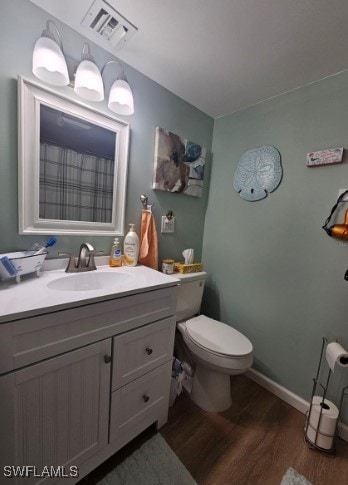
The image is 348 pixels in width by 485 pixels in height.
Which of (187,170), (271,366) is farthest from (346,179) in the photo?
(271,366)

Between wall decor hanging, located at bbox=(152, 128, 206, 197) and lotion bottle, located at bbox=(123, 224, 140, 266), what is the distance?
0.41 meters

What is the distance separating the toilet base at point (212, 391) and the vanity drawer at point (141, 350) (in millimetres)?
374

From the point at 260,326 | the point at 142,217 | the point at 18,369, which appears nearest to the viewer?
the point at 18,369

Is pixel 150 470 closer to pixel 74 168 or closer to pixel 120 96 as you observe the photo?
pixel 74 168

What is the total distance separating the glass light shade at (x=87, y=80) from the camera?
39.5 inches

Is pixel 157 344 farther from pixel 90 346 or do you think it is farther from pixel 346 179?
pixel 346 179

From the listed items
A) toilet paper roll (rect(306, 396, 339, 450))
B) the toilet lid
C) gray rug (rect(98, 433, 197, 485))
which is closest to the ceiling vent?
the toilet lid

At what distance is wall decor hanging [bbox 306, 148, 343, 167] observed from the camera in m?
1.18

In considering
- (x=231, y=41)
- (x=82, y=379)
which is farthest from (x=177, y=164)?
(x=82, y=379)

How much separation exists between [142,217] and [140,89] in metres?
0.83

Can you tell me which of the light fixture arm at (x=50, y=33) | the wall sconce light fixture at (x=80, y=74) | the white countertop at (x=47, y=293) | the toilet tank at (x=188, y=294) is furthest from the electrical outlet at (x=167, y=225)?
the light fixture arm at (x=50, y=33)

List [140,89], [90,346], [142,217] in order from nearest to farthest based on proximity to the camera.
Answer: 1. [90,346]
2. [140,89]
3. [142,217]

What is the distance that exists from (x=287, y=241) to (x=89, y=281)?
1311mm

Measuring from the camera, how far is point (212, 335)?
1346 millimetres
